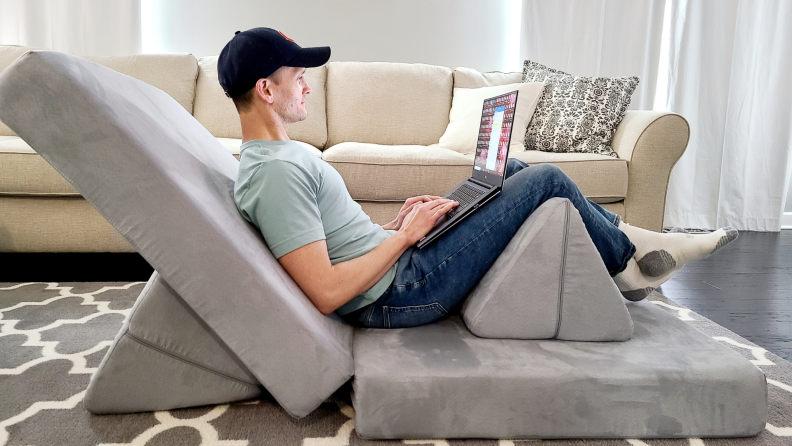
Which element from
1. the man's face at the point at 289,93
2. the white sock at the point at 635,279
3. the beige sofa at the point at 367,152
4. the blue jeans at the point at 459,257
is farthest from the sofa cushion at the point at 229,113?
the white sock at the point at 635,279

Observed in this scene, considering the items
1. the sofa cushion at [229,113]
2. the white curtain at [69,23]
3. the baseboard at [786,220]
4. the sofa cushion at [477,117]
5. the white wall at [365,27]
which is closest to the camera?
the sofa cushion at [477,117]

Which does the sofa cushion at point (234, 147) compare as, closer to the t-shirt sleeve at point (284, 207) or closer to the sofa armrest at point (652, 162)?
the t-shirt sleeve at point (284, 207)

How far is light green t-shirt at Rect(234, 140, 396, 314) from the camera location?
3.43ft

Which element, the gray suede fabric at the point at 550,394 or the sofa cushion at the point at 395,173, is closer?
the gray suede fabric at the point at 550,394

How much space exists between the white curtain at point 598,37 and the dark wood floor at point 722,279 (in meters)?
1.40

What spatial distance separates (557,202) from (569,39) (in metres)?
2.86

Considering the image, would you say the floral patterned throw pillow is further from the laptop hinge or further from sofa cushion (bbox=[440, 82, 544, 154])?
the laptop hinge

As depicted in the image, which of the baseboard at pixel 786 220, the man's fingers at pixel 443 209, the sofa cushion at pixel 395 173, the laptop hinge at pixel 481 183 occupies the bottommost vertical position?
the baseboard at pixel 786 220

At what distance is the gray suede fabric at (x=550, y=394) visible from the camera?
1.04m

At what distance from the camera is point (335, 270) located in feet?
3.59

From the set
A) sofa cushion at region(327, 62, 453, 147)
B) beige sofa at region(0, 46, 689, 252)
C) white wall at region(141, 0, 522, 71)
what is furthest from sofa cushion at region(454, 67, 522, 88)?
white wall at region(141, 0, 522, 71)

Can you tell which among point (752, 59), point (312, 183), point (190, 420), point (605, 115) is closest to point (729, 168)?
point (752, 59)

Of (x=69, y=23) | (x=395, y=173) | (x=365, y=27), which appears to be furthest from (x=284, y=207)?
(x=69, y=23)

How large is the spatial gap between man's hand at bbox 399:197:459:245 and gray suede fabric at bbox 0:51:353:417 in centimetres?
26
